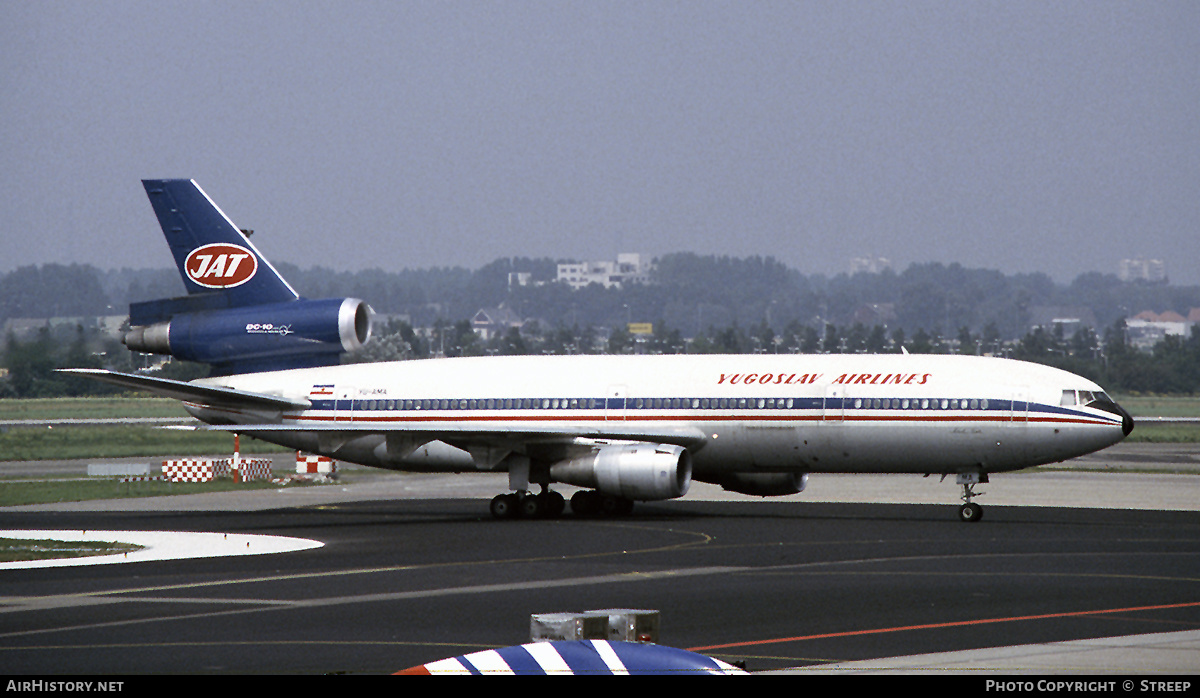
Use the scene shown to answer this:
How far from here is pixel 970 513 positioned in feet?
117

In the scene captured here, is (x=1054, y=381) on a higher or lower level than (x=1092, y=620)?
higher

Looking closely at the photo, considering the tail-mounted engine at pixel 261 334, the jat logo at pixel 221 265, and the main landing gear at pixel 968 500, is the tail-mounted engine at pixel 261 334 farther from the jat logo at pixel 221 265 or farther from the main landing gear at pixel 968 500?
the main landing gear at pixel 968 500

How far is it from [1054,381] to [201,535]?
2062cm

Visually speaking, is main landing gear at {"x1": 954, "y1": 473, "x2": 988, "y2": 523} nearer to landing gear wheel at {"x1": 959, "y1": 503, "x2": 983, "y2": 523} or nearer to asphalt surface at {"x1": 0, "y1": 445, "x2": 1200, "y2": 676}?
landing gear wheel at {"x1": 959, "y1": 503, "x2": 983, "y2": 523}

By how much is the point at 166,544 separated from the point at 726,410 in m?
14.2

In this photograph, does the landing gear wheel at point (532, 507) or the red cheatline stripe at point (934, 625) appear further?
the landing gear wheel at point (532, 507)

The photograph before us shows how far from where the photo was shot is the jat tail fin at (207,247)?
1652 inches

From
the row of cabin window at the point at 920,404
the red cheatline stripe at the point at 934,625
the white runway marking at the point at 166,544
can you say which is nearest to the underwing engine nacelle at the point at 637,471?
the row of cabin window at the point at 920,404

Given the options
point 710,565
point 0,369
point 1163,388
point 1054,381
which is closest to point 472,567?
point 710,565

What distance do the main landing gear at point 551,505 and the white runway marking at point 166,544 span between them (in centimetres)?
708

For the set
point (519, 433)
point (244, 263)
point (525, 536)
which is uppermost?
point (244, 263)

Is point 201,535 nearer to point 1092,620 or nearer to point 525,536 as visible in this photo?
point 525,536

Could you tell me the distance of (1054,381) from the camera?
35719mm

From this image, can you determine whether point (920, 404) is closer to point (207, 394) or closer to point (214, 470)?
point (207, 394)
